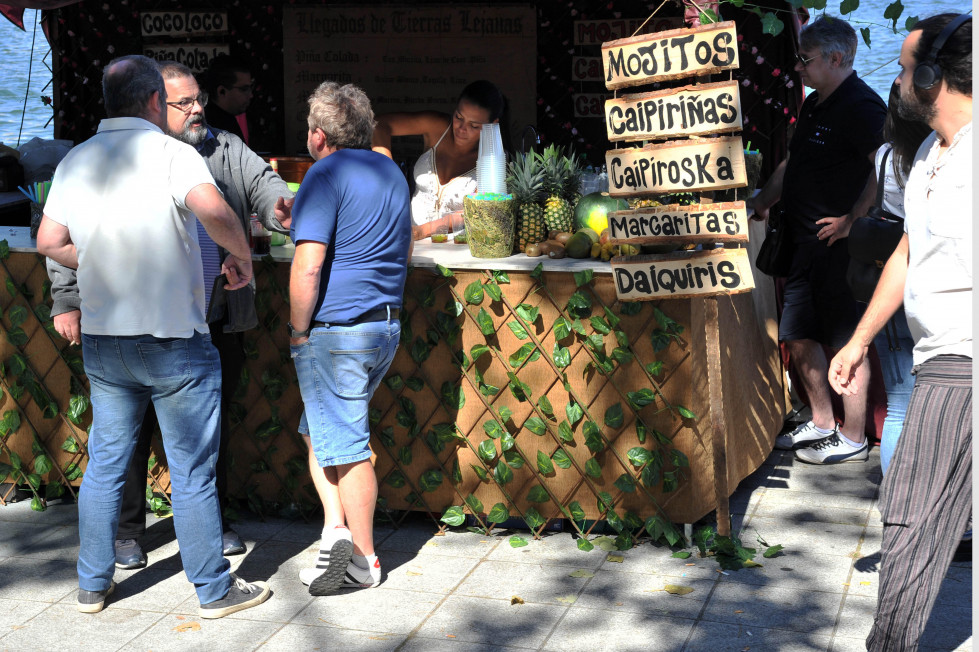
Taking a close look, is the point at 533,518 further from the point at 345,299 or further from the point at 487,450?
the point at 345,299

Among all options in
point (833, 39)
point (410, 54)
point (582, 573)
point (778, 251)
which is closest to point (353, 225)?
point (582, 573)

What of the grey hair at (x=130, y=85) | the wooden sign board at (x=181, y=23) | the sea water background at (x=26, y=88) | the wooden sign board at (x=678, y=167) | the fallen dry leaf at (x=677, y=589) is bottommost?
the fallen dry leaf at (x=677, y=589)

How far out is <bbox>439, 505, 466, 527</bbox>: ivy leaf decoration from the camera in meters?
3.77

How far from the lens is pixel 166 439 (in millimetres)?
3109

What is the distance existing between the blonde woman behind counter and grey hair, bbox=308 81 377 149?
1.17m

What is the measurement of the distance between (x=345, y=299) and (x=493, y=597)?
1040 millimetres

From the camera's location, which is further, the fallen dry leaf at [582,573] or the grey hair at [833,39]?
the grey hair at [833,39]

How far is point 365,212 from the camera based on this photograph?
3156 millimetres

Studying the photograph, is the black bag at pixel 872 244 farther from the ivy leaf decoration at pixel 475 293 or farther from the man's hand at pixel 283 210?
the man's hand at pixel 283 210

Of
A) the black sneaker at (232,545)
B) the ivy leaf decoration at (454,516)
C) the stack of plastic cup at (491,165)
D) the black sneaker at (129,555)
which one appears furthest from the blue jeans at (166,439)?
the stack of plastic cup at (491,165)

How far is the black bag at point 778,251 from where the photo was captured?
14.9 ft

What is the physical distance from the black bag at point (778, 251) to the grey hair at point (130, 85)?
8.87 feet

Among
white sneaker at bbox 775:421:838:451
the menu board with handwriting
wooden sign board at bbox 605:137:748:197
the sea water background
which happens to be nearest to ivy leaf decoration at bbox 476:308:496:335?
wooden sign board at bbox 605:137:748:197

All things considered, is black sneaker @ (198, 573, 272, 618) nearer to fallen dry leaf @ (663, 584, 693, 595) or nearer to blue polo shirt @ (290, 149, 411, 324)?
blue polo shirt @ (290, 149, 411, 324)
